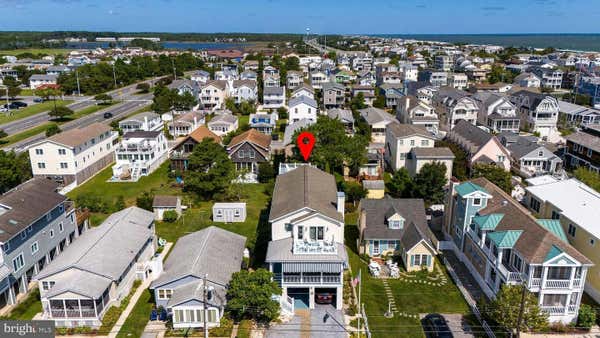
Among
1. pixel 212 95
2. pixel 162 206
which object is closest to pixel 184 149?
pixel 162 206

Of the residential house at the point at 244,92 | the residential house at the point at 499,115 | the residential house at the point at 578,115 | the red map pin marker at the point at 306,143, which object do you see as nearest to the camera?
the red map pin marker at the point at 306,143

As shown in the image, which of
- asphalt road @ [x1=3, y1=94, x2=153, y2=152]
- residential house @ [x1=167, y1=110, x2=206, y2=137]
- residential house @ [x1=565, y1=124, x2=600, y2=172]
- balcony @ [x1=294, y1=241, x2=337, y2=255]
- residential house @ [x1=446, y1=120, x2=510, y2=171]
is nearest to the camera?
balcony @ [x1=294, y1=241, x2=337, y2=255]

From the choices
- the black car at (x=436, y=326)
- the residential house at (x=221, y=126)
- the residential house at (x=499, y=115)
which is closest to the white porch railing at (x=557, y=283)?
the black car at (x=436, y=326)

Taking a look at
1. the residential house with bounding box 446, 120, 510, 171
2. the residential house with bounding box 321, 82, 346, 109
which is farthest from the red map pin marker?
the residential house with bounding box 321, 82, 346, 109

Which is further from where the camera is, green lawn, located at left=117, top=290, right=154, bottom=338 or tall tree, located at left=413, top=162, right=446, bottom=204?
tall tree, located at left=413, top=162, right=446, bottom=204

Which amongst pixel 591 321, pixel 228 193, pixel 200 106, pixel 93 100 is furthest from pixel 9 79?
pixel 591 321

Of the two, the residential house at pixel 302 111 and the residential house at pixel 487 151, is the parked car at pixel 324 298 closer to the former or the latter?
the residential house at pixel 487 151

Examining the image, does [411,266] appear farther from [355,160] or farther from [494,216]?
[355,160]

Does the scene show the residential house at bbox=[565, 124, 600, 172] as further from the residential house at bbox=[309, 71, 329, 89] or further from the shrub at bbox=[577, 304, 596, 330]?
the residential house at bbox=[309, 71, 329, 89]
